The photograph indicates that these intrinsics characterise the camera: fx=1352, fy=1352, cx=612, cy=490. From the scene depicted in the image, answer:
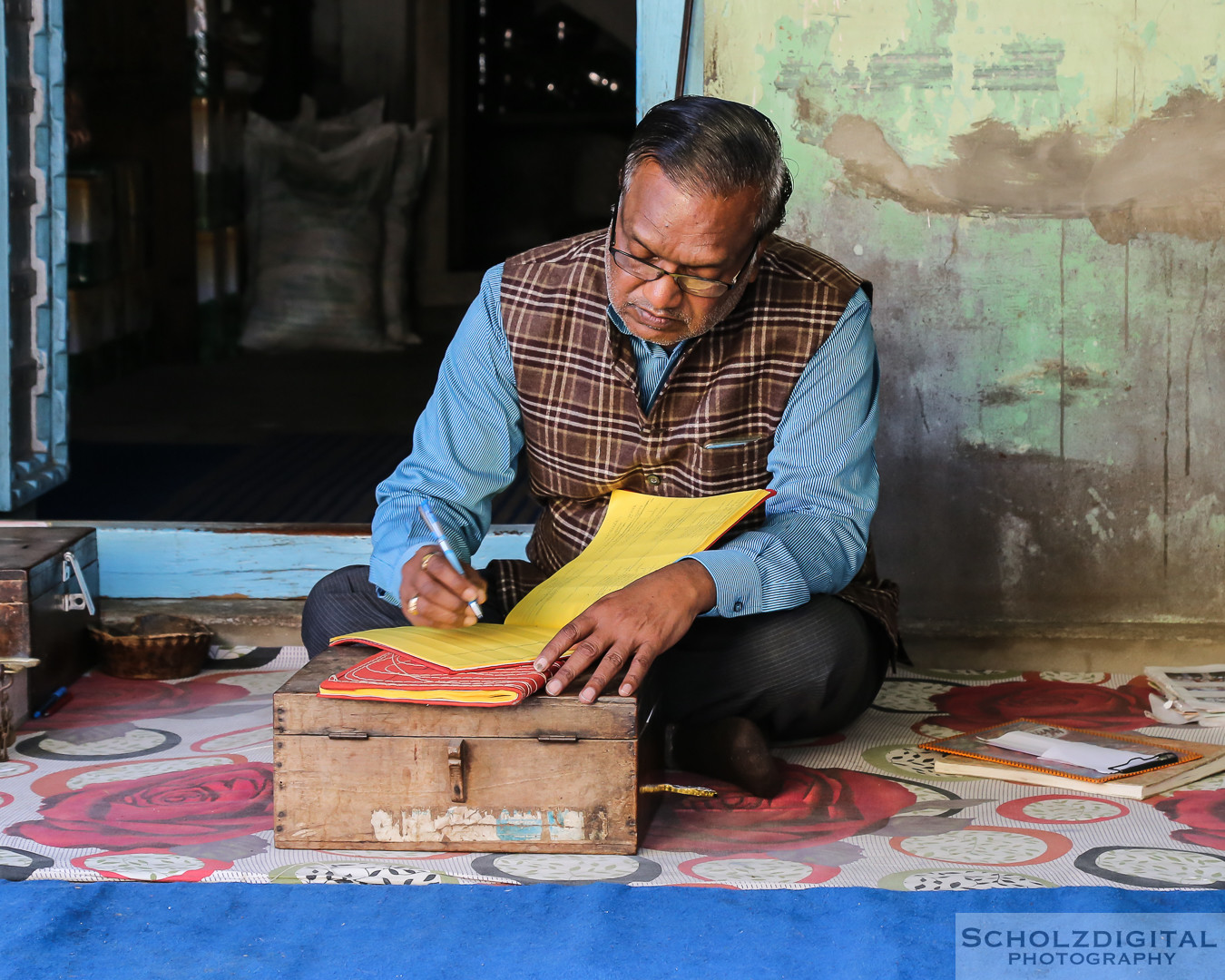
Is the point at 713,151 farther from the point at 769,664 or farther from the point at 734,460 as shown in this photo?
the point at 769,664

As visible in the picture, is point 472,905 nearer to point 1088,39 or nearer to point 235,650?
point 235,650

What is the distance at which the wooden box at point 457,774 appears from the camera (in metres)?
1.87

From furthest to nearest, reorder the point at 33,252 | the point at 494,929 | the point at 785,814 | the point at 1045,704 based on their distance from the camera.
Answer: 1. the point at 33,252
2. the point at 1045,704
3. the point at 785,814
4. the point at 494,929

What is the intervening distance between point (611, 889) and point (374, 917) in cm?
31

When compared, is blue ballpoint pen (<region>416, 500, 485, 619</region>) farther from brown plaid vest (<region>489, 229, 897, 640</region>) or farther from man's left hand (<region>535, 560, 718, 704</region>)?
brown plaid vest (<region>489, 229, 897, 640</region>)

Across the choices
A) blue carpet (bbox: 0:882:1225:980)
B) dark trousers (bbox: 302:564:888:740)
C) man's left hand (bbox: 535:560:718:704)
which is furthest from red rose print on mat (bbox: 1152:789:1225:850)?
man's left hand (bbox: 535:560:718:704)

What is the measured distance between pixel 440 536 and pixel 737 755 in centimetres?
59

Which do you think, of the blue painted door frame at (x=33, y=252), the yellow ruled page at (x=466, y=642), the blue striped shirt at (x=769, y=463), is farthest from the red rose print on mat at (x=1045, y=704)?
the blue painted door frame at (x=33, y=252)

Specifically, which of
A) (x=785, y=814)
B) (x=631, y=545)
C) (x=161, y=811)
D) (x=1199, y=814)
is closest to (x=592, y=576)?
(x=631, y=545)

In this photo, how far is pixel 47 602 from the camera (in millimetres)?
2785

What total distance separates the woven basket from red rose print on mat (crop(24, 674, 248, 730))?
3 centimetres

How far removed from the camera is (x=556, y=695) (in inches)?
73.3

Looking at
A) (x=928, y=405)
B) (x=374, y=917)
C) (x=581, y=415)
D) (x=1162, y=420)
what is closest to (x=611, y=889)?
(x=374, y=917)

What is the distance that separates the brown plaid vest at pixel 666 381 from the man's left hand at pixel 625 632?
A: 1.32 feet
